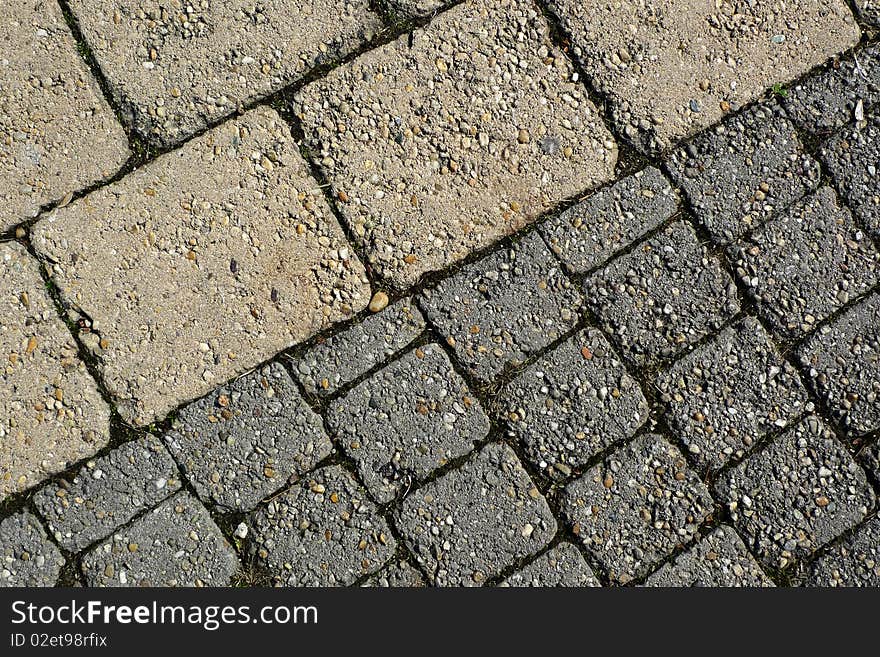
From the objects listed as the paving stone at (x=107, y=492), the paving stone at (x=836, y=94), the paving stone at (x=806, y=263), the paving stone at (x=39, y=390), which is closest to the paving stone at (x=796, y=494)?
the paving stone at (x=806, y=263)

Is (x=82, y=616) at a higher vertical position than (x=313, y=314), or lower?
lower

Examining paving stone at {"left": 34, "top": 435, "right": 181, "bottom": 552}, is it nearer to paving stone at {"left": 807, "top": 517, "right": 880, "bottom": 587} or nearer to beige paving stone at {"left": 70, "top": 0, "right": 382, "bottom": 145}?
beige paving stone at {"left": 70, "top": 0, "right": 382, "bottom": 145}

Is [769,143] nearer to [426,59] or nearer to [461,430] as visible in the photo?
[426,59]

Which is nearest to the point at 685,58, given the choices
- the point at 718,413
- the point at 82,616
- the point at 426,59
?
the point at 426,59

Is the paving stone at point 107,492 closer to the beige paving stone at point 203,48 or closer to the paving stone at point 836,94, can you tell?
the beige paving stone at point 203,48

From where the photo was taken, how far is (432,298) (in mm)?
2725

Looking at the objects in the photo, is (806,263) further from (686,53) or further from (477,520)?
(477,520)

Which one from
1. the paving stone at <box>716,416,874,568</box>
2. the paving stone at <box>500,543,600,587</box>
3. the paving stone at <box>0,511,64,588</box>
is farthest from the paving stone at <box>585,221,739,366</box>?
the paving stone at <box>0,511,64,588</box>

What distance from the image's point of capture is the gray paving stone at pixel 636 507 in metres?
2.70

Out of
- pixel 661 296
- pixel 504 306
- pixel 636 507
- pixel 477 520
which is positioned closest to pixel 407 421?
pixel 477 520

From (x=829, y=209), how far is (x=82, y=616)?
291cm

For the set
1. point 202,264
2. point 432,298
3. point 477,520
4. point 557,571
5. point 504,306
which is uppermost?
point 202,264

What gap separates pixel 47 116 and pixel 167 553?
1.51m

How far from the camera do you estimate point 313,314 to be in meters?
2.70
